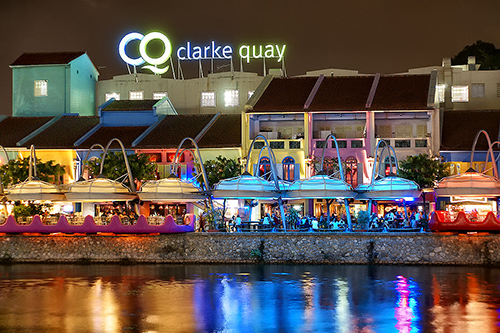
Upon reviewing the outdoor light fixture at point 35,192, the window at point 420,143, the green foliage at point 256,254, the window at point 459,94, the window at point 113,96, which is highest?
the window at point 113,96

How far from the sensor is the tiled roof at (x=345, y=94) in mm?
60031

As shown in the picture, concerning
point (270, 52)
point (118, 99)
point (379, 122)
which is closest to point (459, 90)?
point (379, 122)

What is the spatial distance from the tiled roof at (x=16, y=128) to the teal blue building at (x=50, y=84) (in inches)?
112

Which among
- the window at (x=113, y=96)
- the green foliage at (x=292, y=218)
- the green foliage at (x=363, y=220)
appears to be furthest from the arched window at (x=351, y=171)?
the window at (x=113, y=96)

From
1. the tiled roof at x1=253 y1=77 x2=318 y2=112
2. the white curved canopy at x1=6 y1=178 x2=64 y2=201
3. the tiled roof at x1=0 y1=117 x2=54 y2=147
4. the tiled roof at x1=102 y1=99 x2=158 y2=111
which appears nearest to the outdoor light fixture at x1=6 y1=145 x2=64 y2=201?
the white curved canopy at x1=6 y1=178 x2=64 y2=201

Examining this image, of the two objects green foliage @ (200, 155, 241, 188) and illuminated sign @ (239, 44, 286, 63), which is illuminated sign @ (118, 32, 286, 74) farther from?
green foliage @ (200, 155, 241, 188)

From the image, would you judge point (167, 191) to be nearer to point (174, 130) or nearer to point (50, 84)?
point (174, 130)

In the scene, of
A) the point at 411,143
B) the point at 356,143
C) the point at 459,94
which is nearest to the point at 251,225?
the point at 356,143

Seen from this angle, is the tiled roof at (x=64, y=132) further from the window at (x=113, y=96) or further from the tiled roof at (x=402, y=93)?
the tiled roof at (x=402, y=93)

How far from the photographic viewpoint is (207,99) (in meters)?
72.6

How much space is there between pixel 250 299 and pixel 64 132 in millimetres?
37645

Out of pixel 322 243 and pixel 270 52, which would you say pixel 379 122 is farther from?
pixel 322 243

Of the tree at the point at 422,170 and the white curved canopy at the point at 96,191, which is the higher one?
the tree at the point at 422,170

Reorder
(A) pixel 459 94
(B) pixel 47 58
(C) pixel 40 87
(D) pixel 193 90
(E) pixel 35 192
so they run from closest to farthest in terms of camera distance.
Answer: (E) pixel 35 192, (A) pixel 459 94, (C) pixel 40 87, (B) pixel 47 58, (D) pixel 193 90
